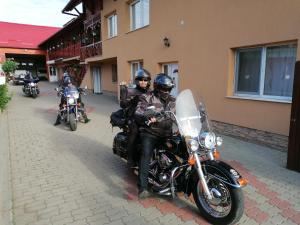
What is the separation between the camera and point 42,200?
3.44 m

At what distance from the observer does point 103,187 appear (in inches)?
151

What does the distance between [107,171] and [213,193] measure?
2.21 meters

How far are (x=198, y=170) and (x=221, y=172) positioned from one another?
0.25 metres

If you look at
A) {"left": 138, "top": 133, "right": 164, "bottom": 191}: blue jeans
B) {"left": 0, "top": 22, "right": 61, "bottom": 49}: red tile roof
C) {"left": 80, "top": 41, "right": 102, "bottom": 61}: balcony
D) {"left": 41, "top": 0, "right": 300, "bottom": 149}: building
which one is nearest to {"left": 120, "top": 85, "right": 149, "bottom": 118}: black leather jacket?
{"left": 138, "top": 133, "right": 164, "bottom": 191}: blue jeans

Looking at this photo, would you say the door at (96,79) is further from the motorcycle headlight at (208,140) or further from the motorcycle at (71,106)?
the motorcycle headlight at (208,140)

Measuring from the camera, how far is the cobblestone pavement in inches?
119

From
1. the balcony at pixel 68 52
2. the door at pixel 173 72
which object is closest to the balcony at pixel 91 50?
the balcony at pixel 68 52

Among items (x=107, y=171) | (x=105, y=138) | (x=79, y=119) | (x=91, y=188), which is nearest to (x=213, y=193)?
(x=91, y=188)

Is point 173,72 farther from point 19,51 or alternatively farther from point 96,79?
point 19,51

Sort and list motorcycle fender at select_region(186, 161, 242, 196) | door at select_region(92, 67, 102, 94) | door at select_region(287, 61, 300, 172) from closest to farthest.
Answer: motorcycle fender at select_region(186, 161, 242, 196) < door at select_region(287, 61, 300, 172) < door at select_region(92, 67, 102, 94)

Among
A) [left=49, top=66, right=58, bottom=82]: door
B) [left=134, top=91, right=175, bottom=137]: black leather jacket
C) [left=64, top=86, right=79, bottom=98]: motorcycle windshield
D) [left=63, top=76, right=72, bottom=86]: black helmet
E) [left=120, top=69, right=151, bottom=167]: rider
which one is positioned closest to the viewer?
[left=134, top=91, right=175, bottom=137]: black leather jacket

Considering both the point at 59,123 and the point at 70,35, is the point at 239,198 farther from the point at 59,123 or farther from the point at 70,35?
the point at 70,35

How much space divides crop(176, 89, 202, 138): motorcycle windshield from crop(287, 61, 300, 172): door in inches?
86.3

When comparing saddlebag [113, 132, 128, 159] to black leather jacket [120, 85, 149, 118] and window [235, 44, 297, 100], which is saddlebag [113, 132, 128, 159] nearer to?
black leather jacket [120, 85, 149, 118]
